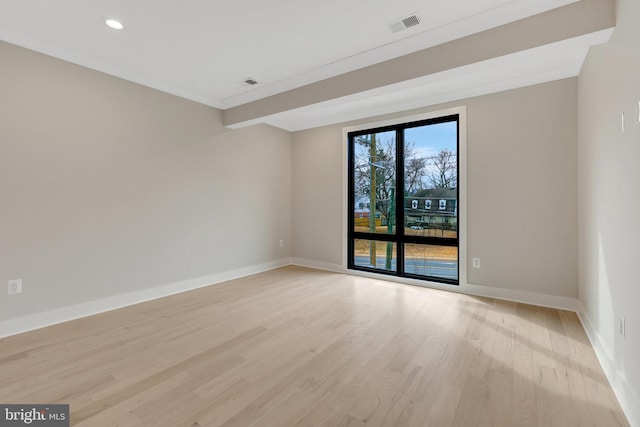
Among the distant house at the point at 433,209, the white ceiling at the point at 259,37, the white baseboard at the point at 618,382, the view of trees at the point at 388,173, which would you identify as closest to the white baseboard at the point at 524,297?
the white baseboard at the point at 618,382

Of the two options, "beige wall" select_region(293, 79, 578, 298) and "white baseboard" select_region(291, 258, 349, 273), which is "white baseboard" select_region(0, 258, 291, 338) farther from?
"beige wall" select_region(293, 79, 578, 298)

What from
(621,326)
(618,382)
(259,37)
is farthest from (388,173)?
(618,382)

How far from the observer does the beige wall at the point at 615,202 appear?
155 centimetres

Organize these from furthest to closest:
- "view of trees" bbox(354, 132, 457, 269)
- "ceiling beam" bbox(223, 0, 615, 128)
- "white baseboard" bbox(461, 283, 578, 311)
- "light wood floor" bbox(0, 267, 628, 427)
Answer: "view of trees" bbox(354, 132, 457, 269)
"white baseboard" bbox(461, 283, 578, 311)
"ceiling beam" bbox(223, 0, 615, 128)
"light wood floor" bbox(0, 267, 628, 427)

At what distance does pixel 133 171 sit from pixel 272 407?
2973 millimetres

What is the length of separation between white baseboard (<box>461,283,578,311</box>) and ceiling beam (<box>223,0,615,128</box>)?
258cm

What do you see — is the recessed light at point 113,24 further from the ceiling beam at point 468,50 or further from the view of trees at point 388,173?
the view of trees at point 388,173

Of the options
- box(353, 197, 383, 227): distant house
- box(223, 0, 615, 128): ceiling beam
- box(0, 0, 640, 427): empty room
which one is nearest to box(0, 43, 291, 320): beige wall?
box(0, 0, 640, 427): empty room

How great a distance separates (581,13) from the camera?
197 centimetres

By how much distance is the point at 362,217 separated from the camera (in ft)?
15.7

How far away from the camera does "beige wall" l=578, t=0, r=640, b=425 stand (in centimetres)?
155

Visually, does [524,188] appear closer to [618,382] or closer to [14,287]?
[618,382]

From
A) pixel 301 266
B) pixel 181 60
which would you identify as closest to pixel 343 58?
pixel 181 60

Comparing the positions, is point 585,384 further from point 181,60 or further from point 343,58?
point 181,60
